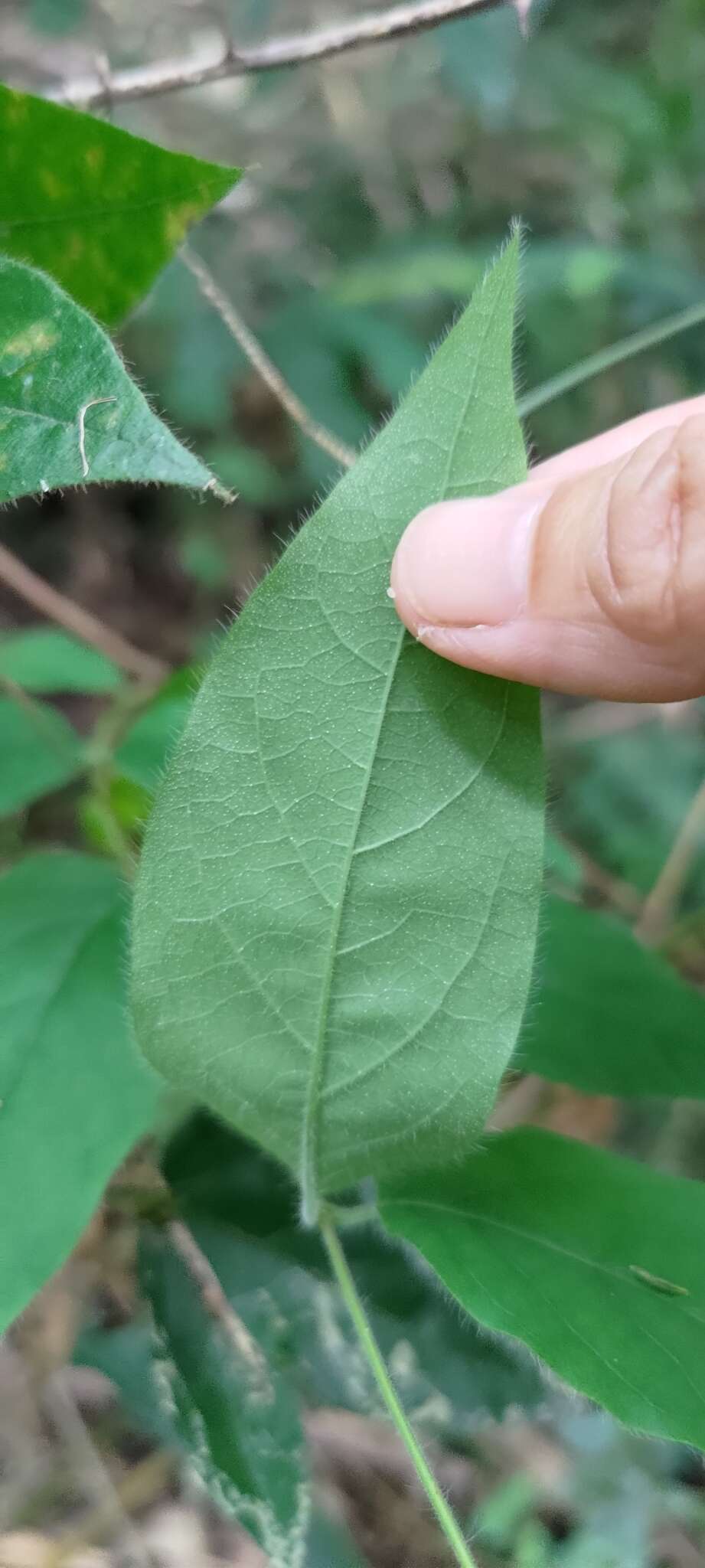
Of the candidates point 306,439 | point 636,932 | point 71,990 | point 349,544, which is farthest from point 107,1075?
point 306,439

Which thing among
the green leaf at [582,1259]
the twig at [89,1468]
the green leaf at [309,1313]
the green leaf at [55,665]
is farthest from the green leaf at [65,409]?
the twig at [89,1468]

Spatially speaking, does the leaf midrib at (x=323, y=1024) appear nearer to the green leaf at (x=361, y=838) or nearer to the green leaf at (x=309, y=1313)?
the green leaf at (x=361, y=838)

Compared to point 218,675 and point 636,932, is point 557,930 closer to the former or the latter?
point 218,675

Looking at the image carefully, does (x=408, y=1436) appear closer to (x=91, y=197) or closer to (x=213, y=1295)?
(x=213, y=1295)

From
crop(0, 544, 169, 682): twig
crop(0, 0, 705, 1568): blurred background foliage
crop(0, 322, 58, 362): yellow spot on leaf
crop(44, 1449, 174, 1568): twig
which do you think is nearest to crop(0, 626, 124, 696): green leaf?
crop(0, 0, 705, 1568): blurred background foliage

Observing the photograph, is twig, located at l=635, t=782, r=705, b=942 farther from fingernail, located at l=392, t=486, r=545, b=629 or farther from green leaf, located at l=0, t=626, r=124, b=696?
fingernail, located at l=392, t=486, r=545, b=629
